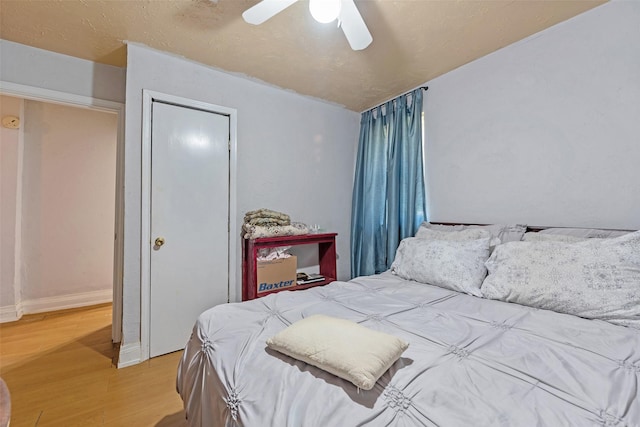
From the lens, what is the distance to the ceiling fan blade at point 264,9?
4.31 ft

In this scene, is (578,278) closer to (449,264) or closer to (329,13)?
(449,264)

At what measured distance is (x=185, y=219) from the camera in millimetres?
2244

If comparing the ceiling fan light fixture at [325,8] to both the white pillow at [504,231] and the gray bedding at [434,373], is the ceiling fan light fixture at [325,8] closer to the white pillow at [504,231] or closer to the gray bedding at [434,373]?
the gray bedding at [434,373]

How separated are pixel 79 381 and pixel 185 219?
1.27 meters

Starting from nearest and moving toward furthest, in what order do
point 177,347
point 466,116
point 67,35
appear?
point 67,35 → point 177,347 → point 466,116

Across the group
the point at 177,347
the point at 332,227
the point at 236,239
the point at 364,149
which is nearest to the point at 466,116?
the point at 364,149

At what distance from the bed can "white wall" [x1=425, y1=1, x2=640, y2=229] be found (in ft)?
1.68

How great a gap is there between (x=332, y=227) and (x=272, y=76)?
67.5 inches

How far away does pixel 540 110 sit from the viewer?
1929 millimetres

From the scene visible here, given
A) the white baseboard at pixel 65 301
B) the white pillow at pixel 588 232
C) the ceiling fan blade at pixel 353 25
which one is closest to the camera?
the ceiling fan blade at pixel 353 25

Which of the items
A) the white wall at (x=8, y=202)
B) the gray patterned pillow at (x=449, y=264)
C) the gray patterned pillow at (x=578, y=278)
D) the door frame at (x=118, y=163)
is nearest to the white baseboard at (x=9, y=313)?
the white wall at (x=8, y=202)

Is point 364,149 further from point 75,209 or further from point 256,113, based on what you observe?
point 75,209

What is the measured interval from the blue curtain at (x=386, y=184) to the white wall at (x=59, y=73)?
249 cm

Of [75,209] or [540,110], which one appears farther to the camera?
[75,209]
